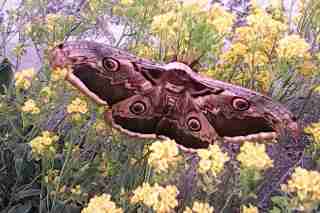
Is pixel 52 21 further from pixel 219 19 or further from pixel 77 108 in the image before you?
pixel 219 19

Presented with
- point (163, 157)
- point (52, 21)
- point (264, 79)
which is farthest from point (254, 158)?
point (52, 21)

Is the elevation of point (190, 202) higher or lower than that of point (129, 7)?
lower

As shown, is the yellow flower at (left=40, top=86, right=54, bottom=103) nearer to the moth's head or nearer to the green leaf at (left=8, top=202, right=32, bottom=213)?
the moth's head

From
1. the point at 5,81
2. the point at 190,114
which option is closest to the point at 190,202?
the point at 190,114

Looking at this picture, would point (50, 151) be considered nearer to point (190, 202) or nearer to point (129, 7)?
point (190, 202)

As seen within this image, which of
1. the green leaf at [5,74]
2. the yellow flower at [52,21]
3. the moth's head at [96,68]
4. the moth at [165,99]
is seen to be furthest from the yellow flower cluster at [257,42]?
the green leaf at [5,74]

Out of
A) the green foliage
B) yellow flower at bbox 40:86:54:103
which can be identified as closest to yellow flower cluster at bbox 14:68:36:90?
the green foliage
